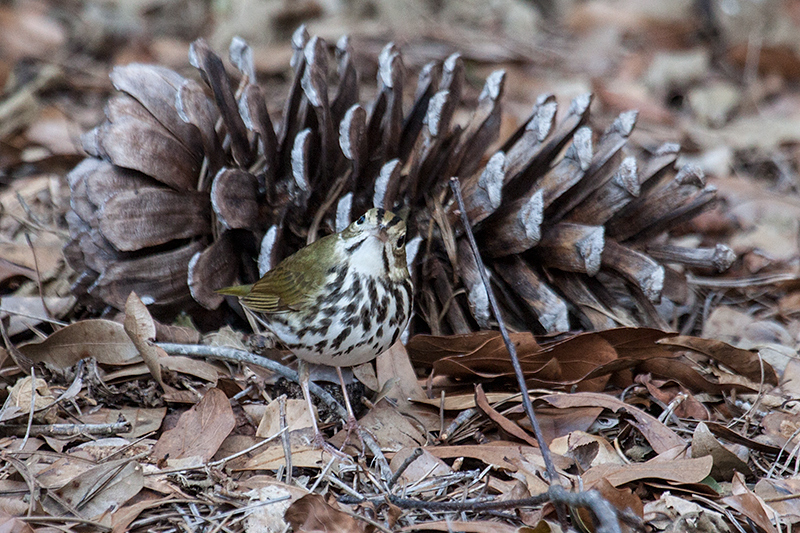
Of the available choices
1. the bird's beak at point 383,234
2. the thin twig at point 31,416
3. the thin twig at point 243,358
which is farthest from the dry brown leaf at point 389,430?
the thin twig at point 31,416

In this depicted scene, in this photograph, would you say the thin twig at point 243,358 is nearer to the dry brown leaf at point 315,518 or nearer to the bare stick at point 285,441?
the bare stick at point 285,441

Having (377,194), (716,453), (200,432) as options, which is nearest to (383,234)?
(377,194)

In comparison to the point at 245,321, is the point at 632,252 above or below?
above

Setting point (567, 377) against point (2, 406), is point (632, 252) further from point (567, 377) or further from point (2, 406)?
point (2, 406)

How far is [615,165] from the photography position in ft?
10.2

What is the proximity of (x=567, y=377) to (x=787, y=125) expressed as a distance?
3.33 metres

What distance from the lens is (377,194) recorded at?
289 cm

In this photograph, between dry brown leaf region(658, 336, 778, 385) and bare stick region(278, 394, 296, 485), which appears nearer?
bare stick region(278, 394, 296, 485)

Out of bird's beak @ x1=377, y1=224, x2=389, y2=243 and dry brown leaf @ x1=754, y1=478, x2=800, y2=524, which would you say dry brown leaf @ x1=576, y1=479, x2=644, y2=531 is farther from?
bird's beak @ x1=377, y1=224, x2=389, y2=243

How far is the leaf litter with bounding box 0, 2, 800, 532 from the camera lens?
218 cm

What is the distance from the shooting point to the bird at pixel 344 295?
2.68 m

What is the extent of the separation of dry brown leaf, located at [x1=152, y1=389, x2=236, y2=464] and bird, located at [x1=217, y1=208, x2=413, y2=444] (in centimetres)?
29

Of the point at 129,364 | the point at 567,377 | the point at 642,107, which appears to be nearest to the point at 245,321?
the point at 129,364

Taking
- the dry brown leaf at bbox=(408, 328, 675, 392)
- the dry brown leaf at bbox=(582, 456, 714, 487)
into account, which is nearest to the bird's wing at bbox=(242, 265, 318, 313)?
the dry brown leaf at bbox=(408, 328, 675, 392)
